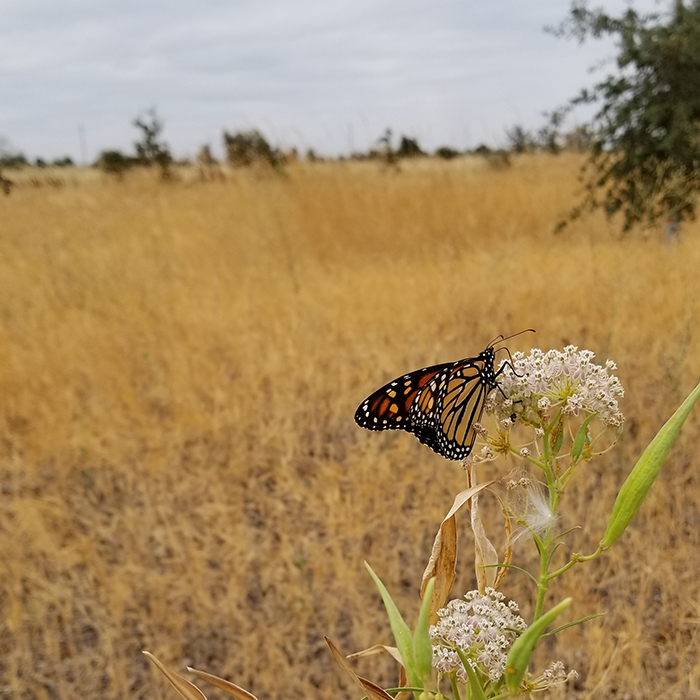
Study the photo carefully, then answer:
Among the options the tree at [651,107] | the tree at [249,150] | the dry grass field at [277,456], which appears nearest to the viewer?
the dry grass field at [277,456]

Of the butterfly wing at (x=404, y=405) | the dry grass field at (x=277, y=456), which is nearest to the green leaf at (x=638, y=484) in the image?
the butterfly wing at (x=404, y=405)

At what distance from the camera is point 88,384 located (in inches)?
137

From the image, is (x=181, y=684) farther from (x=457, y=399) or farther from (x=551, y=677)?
(x=457, y=399)

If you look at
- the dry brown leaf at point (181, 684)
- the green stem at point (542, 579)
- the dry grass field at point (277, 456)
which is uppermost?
the green stem at point (542, 579)

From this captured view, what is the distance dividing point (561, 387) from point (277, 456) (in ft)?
8.08

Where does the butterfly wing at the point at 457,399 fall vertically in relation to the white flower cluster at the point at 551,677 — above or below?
above

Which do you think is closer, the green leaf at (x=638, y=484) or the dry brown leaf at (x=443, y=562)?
the green leaf at (x=638, y=484)

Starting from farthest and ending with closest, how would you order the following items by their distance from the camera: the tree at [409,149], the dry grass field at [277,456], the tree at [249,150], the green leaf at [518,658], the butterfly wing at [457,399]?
the tree at [409,149], the tree at [249,150], the dry grass field at [277,456], the butterfly wing at [457,399], the green leaf at [518,658]

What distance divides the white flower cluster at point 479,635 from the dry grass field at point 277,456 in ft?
3.61

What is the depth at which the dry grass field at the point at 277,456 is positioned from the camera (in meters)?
2.20

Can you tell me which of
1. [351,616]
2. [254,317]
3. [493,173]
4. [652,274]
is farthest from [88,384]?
[493,173]

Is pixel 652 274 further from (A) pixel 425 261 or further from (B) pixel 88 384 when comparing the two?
(B) pixel 88 384

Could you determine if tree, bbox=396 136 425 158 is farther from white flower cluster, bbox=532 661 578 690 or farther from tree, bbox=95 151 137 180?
white flower cluster, bbox=532 661 578 690

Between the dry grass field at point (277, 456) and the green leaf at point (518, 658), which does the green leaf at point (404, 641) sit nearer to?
the green leaf at point (518, 658)
